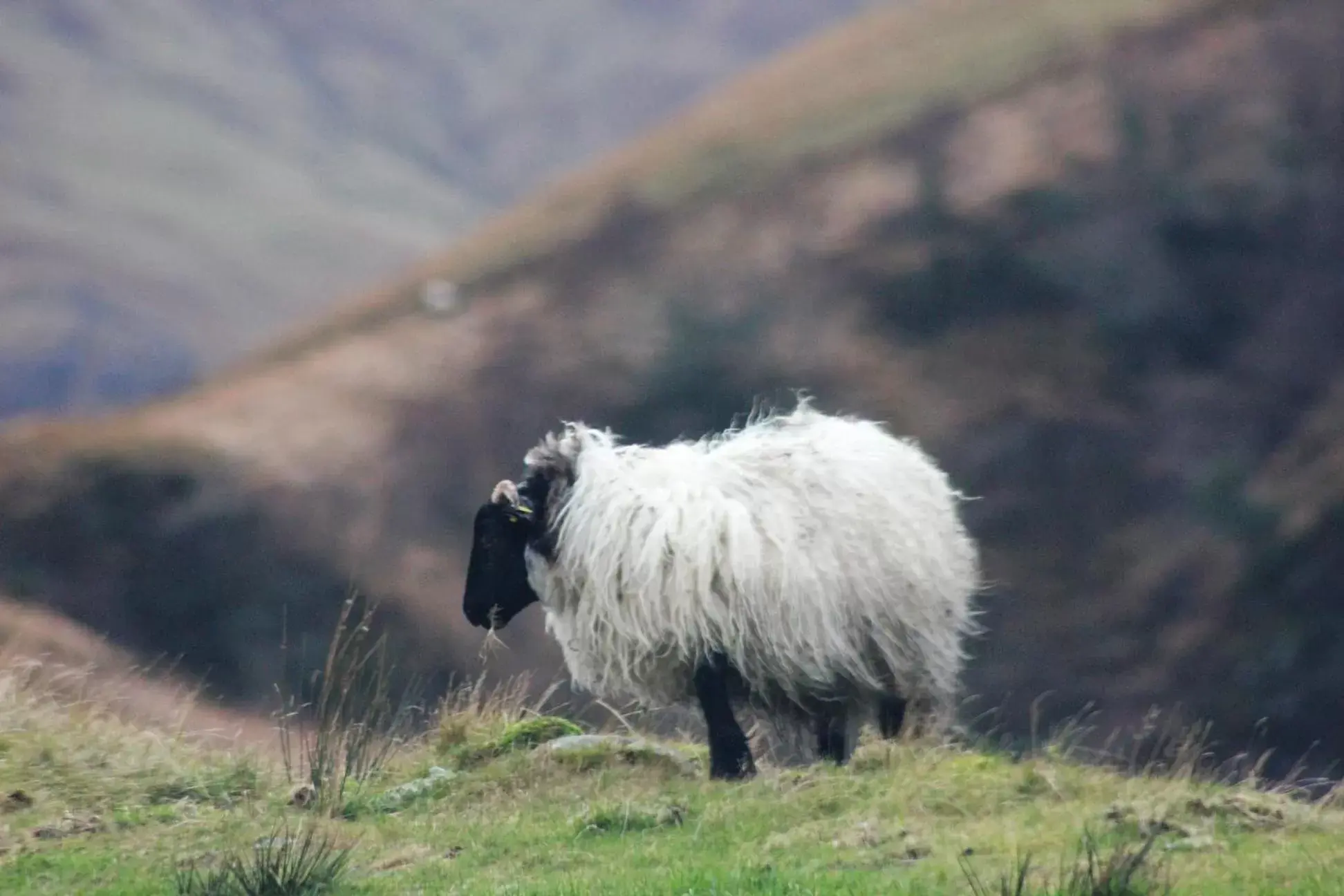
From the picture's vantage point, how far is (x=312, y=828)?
7.17 meters

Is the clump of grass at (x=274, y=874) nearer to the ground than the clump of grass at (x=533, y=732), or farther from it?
nearer to the ground

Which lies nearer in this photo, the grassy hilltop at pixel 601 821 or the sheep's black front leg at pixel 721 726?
the grassy hilltop at pixel 601 821

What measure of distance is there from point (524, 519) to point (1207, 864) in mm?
5156

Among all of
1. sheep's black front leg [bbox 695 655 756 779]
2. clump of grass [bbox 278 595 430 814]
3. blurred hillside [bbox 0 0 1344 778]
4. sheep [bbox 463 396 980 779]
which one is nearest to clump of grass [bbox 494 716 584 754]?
sheep [bbox 463 396 980 779]

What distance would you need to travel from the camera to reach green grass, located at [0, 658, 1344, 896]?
679cm

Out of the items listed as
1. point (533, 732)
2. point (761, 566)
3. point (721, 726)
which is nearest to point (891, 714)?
point (721, 726)

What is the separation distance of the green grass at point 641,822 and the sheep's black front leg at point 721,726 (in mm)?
215

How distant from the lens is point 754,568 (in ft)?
31.4

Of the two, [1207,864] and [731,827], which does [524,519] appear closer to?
[731,827]

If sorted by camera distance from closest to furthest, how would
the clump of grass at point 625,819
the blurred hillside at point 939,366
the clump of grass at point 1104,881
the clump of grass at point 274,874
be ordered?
the clump of grass at point 1104,881 → the clump of grass at point 274,874 → the clump of grass at point 625,819 → the blurred hillside at point 939,366

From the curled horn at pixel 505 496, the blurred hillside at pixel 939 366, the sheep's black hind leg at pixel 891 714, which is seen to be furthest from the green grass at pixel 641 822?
the blurred hillside at pixel 939 366

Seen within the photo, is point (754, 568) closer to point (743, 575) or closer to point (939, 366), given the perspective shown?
point (743, 575)

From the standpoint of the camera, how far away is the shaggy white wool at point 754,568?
962 centimetres

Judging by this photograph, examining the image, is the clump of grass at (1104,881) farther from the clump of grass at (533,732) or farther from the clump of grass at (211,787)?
the clump of grass at (211,787)
